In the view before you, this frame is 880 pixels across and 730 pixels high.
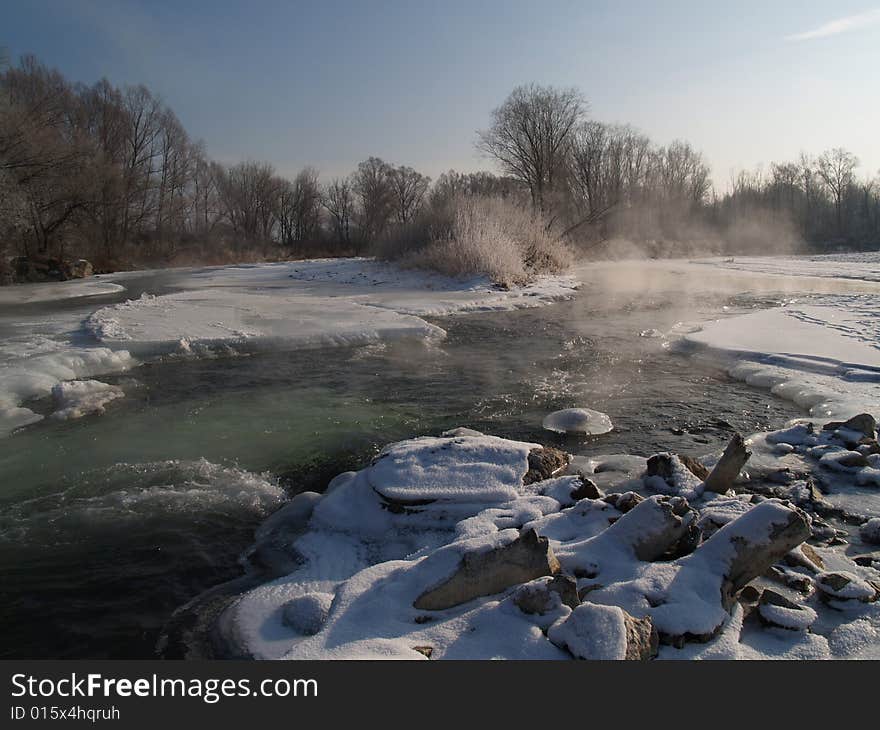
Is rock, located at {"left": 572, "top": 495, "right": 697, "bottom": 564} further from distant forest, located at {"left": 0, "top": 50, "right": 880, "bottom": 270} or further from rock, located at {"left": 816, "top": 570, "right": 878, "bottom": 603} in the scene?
distant forest, located at {"left": 0, "top": 50, "right": 880, "bottom": 270}

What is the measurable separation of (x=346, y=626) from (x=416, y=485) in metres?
1.29

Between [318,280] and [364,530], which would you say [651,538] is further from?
[318,280]

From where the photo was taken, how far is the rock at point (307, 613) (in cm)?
252

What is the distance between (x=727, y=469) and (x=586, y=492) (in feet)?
2.82

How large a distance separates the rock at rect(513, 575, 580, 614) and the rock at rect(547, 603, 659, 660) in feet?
0.39

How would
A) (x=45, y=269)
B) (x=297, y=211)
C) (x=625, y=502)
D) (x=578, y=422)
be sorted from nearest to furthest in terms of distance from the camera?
(x=625, y=502) → (x=578, y=422) → (x=45, y=269) → (x=297, y=211)

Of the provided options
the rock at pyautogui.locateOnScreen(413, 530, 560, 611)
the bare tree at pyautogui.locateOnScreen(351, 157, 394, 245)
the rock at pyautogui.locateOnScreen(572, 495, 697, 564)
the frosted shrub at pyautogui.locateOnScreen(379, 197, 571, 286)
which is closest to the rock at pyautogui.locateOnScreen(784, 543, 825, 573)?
the rock at pyautogui.locateOnScreen(572, 495, 697, 564)

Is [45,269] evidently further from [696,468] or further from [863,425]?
[863,425]

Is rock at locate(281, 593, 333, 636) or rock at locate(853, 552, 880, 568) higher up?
rock at locate(281, 593, 333, 636)

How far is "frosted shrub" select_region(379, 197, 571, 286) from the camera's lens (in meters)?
17.7

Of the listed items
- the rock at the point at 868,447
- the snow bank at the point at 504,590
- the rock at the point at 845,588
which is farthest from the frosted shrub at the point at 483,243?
the rock at the point at 845,588

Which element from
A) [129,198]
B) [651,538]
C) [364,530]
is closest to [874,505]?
[651,538]

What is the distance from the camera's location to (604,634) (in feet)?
6.85

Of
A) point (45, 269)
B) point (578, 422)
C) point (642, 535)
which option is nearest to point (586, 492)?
point (642, 535)
